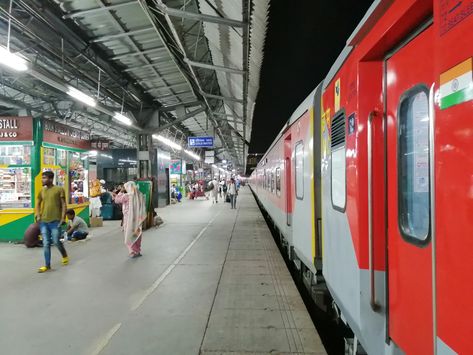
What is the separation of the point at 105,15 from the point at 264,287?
23.0 ft

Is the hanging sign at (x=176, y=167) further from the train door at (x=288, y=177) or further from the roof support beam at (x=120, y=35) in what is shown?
the train door at (x=288, y=177)

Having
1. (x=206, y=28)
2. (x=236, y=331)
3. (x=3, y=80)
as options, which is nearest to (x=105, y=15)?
(x=206, y=28)

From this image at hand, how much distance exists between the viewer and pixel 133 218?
292 inches

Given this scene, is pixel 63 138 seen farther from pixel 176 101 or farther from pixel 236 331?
pixel 236 331

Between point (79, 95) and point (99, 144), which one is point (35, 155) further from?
point (99, 144)

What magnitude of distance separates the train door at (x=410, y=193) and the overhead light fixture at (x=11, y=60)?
639cm

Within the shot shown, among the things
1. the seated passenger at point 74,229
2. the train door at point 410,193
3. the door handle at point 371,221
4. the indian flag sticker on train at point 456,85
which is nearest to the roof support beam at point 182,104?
the seated passenger at point 74,229

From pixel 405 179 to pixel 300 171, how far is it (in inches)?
119

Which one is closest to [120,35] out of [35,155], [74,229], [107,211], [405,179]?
[35,155]

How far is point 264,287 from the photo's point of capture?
5.18m

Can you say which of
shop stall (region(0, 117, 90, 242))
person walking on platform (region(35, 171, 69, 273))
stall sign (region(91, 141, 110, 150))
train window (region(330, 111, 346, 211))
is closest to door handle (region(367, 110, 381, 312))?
train window (region(330, 111, 346, 211))

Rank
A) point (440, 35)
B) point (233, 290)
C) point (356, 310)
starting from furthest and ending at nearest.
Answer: point (233, 290) → point (356, 310) → point (440, 35)

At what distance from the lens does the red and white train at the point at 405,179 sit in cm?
119

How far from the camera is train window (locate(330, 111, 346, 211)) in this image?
2.61 metres
